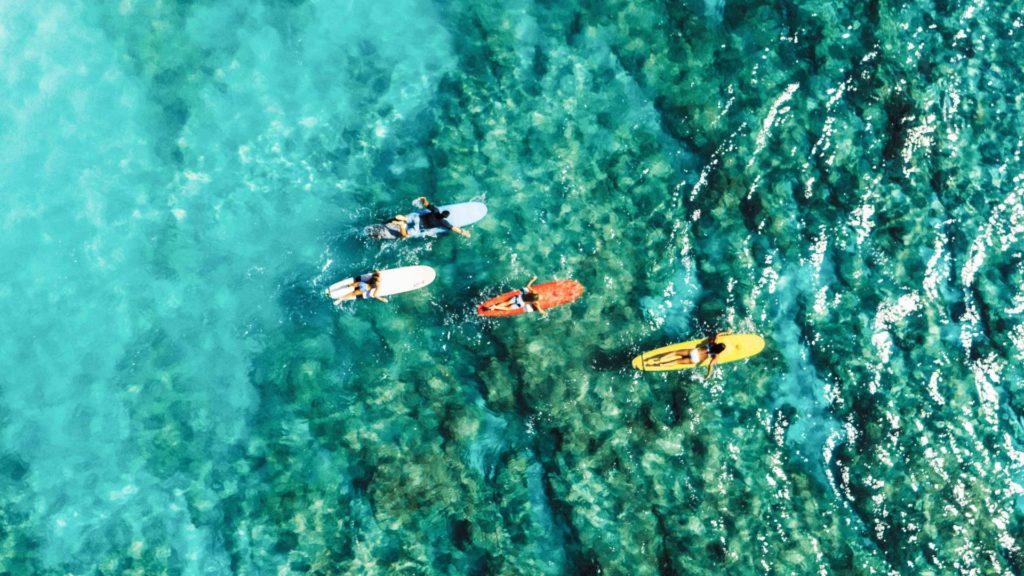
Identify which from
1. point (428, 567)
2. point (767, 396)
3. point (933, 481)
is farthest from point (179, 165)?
point (933, 481)

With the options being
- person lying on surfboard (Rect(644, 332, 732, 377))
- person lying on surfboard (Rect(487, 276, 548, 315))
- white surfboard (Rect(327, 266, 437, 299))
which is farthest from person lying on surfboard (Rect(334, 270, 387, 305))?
person lying on surfboard (Rect(644, 332, 732, 377))

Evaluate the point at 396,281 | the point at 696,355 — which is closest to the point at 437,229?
the point at 396,281

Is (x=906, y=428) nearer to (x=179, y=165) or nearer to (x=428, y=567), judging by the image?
(x=428, y=567)

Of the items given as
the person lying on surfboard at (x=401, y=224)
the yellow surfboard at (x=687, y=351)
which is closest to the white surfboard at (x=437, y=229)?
the person lying on surfboard at (x=401, y=224)

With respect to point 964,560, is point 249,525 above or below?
above

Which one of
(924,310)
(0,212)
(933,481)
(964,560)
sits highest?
(0,212)

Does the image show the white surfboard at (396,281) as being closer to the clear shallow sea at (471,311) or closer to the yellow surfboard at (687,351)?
the clear shallow sea at (471,311)
